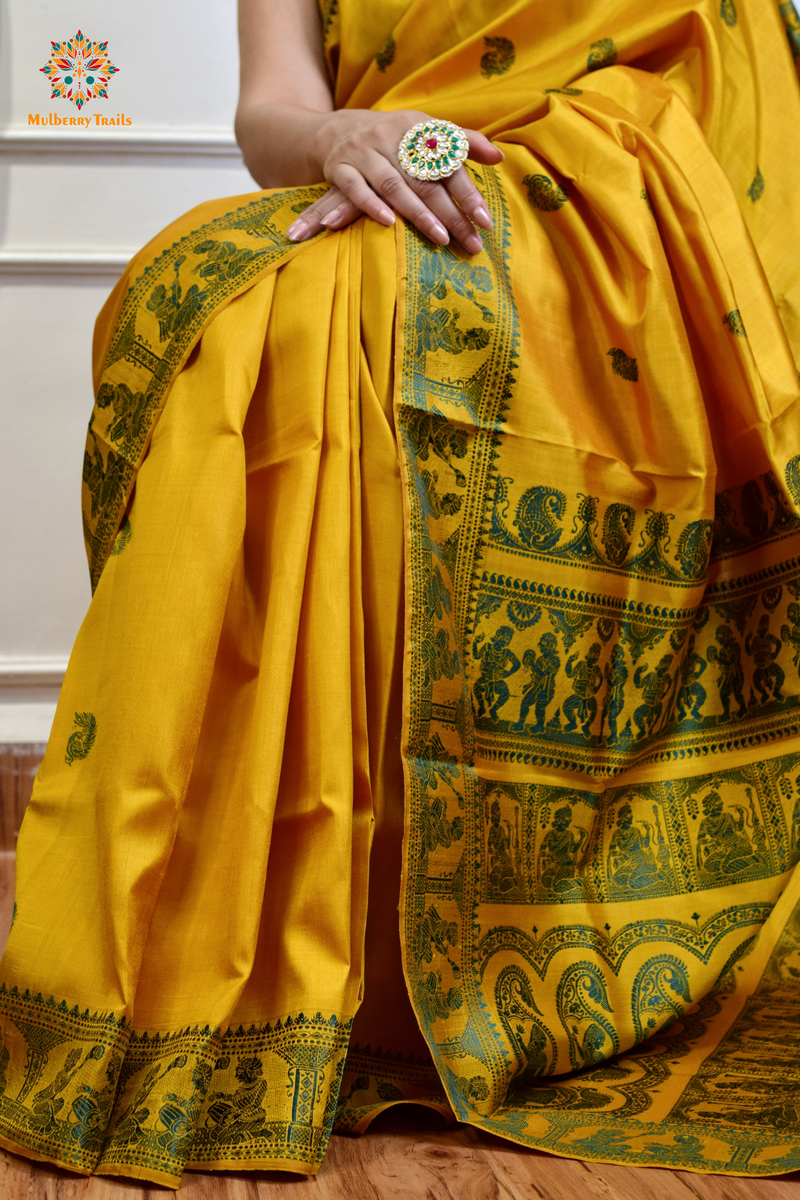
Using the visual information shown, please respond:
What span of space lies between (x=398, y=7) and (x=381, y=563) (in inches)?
27.4

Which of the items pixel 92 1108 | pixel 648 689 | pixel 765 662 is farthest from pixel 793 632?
pixel 92 1108

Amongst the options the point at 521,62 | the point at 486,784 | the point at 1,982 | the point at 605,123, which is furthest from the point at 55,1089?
the point at 521,62

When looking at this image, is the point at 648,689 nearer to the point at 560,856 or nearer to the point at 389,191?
the point at 560,856

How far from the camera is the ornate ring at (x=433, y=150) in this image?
96 centimetres

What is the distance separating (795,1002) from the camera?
88 cm

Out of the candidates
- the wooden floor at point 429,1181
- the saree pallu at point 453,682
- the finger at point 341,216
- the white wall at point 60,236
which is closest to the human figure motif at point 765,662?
the saree pallu at point 453,682

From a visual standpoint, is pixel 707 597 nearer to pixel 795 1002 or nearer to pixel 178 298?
pixel 795 1002

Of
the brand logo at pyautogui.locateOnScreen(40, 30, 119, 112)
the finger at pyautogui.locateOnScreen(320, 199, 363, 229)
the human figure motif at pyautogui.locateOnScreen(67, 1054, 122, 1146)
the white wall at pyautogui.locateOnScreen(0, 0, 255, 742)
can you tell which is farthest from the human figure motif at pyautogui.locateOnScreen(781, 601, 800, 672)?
the brand logo at pyautogui.locateOnScreen(40, 30, 119, 112)

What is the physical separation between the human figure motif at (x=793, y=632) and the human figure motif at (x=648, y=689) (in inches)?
4.4

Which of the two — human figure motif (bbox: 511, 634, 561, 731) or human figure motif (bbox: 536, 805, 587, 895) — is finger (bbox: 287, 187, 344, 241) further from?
human figure motif (bbox: 536, 805, 587, 895)

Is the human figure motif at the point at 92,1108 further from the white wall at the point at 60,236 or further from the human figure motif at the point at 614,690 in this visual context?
the white wall at the point at 60,236

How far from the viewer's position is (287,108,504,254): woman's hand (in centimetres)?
94

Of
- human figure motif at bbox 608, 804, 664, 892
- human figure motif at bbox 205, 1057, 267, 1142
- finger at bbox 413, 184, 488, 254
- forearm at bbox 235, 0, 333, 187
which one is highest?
forearm at bbox 235, 0, 333, 187

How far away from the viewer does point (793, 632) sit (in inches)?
37.3
